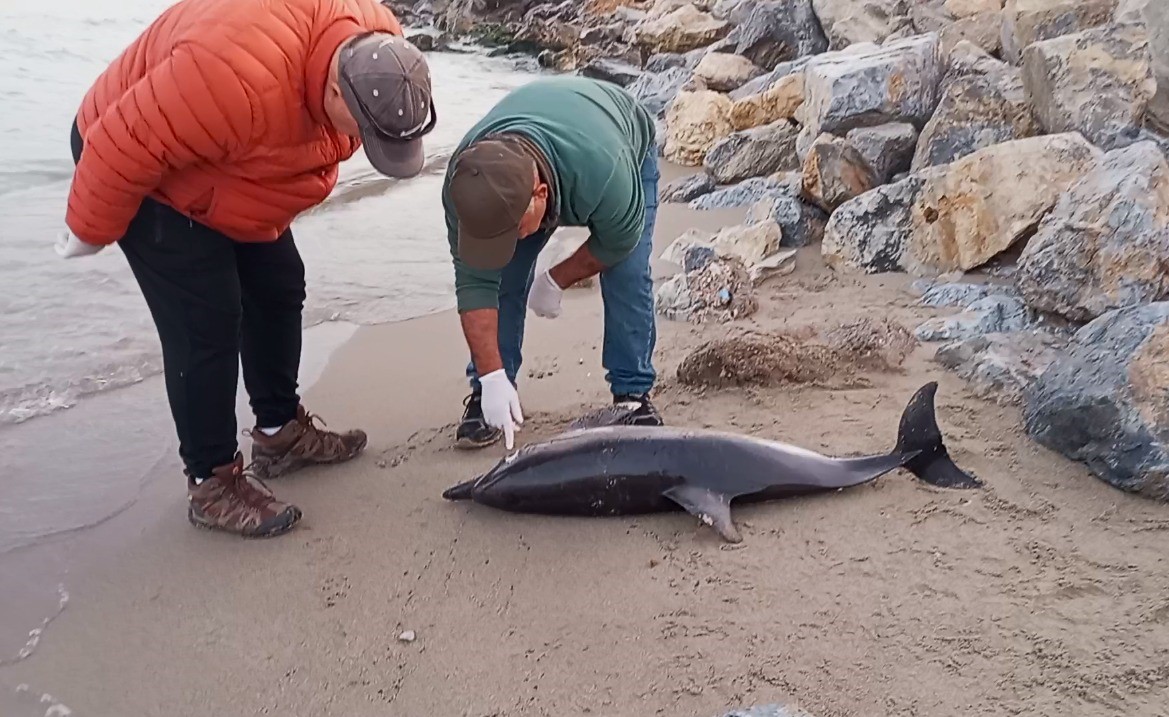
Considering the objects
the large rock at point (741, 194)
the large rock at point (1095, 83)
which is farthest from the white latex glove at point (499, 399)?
the large rock at point (741, 194)

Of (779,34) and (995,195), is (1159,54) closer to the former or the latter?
(995,195)

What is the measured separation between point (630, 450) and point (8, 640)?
6.96 feet

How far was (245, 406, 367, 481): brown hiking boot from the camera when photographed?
157 inches

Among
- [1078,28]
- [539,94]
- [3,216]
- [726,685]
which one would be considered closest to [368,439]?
[539,94]

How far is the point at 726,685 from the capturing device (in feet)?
8.78

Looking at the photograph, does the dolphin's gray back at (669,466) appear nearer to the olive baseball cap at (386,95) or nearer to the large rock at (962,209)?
the olive baseball cap at (386,95)

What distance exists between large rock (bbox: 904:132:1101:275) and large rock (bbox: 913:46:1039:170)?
29.6 inches

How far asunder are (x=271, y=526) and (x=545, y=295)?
55.6 inches

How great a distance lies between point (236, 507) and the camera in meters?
3.57

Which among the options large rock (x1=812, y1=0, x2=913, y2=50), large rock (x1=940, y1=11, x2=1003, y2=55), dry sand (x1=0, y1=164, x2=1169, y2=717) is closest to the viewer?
dry sand (x1=0, y1=164, x2=1169, y2=717)

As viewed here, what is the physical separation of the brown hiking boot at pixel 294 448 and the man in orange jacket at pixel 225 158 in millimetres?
306

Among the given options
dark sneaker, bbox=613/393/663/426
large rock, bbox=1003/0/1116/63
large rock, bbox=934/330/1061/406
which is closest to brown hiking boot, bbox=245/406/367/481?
dark sneaker, bbox=613/393/663/426

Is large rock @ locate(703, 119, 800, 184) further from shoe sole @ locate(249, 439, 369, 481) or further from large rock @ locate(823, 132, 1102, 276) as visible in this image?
shoe sole @ locate(249, 439, 369, 481)

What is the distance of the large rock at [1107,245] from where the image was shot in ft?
14.6
